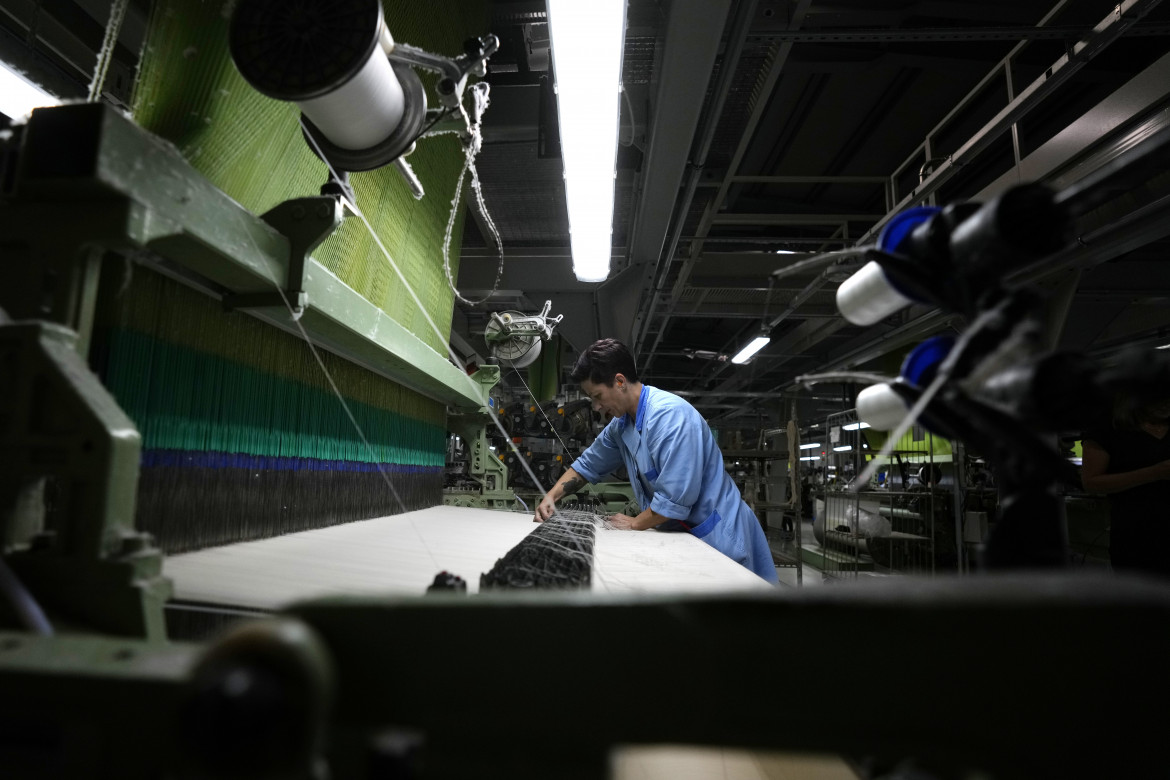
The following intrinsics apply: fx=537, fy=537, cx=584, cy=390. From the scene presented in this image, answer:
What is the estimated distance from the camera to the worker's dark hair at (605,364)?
2.43 meters

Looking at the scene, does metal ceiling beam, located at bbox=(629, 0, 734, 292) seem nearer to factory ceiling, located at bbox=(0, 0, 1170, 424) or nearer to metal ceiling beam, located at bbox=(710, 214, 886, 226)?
factory ceiling, located at bbox=(0, 0, 1170, 424)

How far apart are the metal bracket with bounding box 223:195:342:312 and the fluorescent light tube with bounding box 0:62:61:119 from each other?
3.18 ft

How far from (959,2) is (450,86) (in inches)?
129

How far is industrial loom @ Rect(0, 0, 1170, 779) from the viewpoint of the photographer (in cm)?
40

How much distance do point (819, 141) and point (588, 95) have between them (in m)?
3.21

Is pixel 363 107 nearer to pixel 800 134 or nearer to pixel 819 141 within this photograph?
pixel 800 134

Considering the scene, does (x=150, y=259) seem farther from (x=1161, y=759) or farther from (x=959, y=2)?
(x=959, y=2)

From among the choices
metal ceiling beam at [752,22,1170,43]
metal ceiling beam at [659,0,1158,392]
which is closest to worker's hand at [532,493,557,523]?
metal ceiling beam at [659,0,1158,392]

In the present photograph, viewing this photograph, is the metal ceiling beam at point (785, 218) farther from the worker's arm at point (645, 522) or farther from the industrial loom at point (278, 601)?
the industrial loom at point (278, 601)

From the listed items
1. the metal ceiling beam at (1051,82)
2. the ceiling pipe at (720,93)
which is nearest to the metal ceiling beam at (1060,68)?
the metal ceiling beam at (1051,82)

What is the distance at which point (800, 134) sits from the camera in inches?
160

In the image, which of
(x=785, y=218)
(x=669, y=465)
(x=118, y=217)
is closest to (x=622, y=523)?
(x=669, y=465)

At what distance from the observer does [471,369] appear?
3.82 metres

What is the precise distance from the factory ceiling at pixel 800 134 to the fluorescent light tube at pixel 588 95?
203mm
